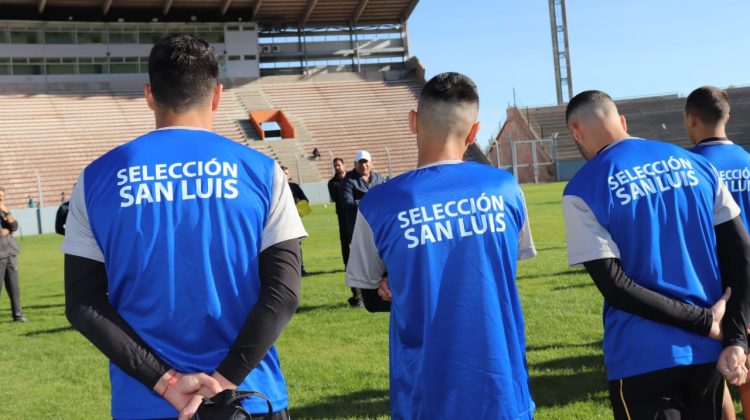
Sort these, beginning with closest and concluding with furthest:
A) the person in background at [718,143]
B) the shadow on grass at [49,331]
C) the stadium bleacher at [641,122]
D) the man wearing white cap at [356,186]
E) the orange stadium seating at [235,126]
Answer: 1. the person in background at [718,143]
2. the shadow on grass at [49,331]
3. the man wearing white cap at [356,186]
4. the orange stadium seating at [235,126]
5. the stadium bleacher at [641,122]

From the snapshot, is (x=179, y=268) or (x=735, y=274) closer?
(x=179, y=268)

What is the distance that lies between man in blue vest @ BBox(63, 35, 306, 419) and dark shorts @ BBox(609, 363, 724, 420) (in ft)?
4.58

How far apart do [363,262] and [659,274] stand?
3.72 feet

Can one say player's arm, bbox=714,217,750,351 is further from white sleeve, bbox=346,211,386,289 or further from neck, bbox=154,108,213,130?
neck, bbox=154,108,213,130

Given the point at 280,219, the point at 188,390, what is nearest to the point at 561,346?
the point at 280,219

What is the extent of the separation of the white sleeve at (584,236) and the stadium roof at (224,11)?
49546 mm

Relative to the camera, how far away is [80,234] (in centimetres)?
249

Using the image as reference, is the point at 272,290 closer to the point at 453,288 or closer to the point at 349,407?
the point at 453,288

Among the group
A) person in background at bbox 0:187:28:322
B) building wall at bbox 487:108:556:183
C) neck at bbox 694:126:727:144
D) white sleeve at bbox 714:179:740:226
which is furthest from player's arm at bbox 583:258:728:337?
building wall at bbox 487:108:556:183

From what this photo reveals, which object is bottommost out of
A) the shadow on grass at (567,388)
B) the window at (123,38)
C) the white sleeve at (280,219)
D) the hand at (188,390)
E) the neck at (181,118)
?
the shadow on grass at (567,388)

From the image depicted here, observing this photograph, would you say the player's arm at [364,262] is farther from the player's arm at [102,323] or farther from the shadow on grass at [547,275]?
the shadow on grass at [547,275]

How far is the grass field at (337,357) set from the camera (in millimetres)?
6125

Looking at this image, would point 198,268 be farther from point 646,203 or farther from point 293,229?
point 646,203

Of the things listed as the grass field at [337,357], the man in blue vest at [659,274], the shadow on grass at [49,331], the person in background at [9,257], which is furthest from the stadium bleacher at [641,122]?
the man in blue vest at [659,274]
